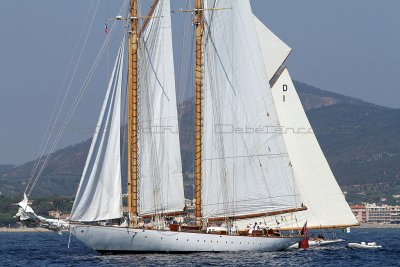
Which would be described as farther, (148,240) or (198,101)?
(198,101)

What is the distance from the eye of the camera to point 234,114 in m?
70.2

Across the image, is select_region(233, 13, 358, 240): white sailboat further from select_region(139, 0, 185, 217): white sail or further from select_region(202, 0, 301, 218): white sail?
select_region(139, 0, 185, 217): white sail

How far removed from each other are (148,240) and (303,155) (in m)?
18.6

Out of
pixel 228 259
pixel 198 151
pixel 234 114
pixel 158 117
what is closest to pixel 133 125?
pixel 158 117

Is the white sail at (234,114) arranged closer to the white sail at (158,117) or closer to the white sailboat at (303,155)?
the white sail at (158,117)

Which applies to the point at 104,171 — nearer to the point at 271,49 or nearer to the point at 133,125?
the point at 133,125

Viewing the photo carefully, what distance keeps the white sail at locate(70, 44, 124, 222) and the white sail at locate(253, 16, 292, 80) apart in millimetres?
17515

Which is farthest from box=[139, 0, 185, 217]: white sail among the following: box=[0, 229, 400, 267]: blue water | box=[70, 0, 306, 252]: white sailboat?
box=[0, 229, 400, 267]: blue water

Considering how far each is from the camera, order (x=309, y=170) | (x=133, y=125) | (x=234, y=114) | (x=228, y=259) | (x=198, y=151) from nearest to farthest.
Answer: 1. (x=228, y=259)
2. (x=133, y=125)
3. (x=198, y=151)
4. (x=234, y=114)
5. (x=309, y=170)

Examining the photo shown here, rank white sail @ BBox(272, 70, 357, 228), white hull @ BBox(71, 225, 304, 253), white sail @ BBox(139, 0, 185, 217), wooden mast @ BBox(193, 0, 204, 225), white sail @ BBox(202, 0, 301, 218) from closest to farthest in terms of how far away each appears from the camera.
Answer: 1. white hull @ BBox(71, 225, 304, 253)
2. white sail @ BBox(139, 0, 185, 217)
3. wooden mast @ BBox(193, 0, 204, 225)
4. white sail @ BBox(202, 0, 301, 218)
5. white sail @ BBox(272, 70, 357, 228)

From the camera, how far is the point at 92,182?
64.2 metres

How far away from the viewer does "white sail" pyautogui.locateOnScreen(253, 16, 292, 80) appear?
265 feet

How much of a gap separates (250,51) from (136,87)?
7857 millimetres

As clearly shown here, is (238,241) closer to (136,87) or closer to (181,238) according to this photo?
(181,238)
